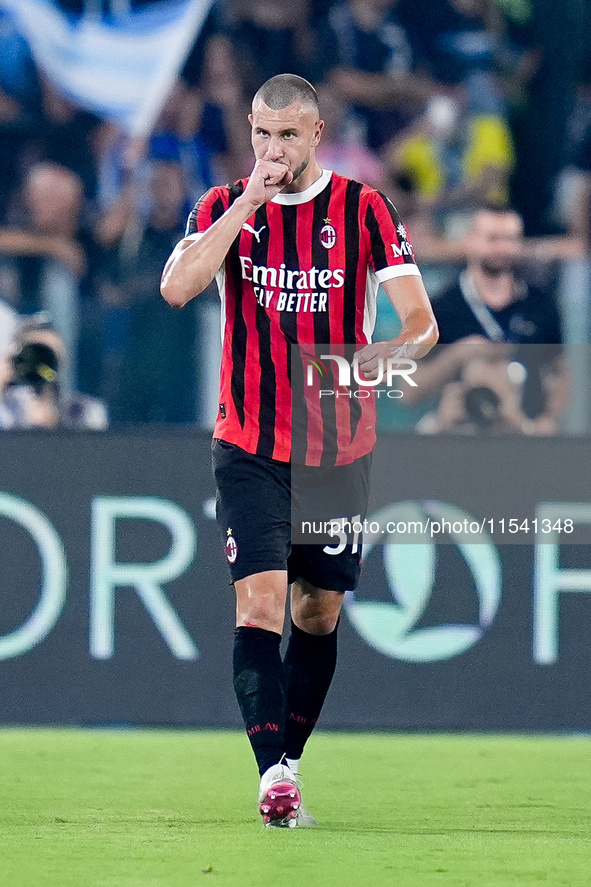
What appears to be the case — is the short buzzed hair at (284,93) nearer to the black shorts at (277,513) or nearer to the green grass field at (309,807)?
the black shorts at (277,513)

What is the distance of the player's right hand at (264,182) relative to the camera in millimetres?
3855

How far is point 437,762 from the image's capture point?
550 cm

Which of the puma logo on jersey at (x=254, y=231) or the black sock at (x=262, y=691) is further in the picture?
the puma logo on jersey at (x=254, y=231)

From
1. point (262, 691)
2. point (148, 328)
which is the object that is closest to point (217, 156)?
point (148, 328)

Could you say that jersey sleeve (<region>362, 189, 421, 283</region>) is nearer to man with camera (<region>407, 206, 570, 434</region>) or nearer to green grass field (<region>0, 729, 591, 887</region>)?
green grass field (<region>0, 729, 591, 887</region>)

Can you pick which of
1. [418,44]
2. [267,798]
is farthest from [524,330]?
[267,798]

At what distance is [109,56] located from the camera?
866 centimetres

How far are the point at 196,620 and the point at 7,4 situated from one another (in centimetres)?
435

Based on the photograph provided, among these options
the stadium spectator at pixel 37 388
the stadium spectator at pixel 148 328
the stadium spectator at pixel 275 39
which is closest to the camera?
the stadium spectator at pixel 37 388

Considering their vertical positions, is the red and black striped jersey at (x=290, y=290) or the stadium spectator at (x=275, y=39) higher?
the stadium spectator at (x=275, y=39)

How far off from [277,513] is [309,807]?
103cm

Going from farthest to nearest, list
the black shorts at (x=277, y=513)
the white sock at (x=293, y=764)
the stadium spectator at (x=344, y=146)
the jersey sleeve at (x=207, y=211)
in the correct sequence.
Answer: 1. the stadium spectator at (x=344, y=146)
2. the white sock at (x=293, y=764)
3. the jersey sleeve at (x=207, y=211)
4. the black shorts at (x=277, y=513)

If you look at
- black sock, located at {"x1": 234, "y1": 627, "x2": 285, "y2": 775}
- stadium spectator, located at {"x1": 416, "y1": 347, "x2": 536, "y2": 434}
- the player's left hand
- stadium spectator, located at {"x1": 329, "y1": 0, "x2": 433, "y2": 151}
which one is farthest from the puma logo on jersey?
stadium spectator, located at {"x1": 329, "y1": 0, "x2": 433, "y2": 151}

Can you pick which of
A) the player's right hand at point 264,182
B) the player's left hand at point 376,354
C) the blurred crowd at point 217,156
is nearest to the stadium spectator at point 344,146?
the blurred crowd at point 217,156
